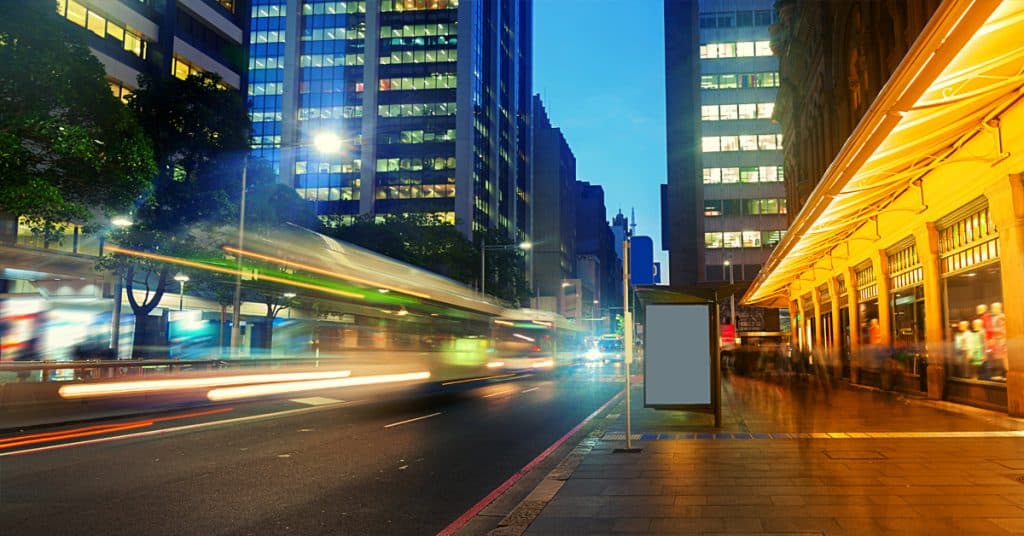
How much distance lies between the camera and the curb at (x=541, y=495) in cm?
654

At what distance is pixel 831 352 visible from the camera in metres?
34.6

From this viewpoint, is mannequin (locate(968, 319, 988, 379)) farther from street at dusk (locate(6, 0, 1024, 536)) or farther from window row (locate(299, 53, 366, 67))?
window row (locate(299, 53, 366, 67))

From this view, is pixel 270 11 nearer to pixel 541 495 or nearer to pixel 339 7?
pixel 339 7

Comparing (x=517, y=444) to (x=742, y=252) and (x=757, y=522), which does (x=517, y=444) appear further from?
(x=742, y=252)

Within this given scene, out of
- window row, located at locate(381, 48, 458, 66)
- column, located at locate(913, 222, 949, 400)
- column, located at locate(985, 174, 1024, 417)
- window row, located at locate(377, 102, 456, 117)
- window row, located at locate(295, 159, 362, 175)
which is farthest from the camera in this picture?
window row, located at locate(381, 48, 458, 66)

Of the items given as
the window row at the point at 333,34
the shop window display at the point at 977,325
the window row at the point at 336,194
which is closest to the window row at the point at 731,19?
the window row at the point at 333,34

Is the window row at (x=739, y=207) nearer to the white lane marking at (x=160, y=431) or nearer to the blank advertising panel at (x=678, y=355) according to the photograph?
the white lane marking at (x=160, y=431)

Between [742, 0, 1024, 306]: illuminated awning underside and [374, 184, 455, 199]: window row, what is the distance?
260 ft

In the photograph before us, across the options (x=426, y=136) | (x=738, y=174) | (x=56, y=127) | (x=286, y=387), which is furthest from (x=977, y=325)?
(x=426, y=136)

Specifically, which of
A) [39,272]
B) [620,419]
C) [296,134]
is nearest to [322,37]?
[296,134]

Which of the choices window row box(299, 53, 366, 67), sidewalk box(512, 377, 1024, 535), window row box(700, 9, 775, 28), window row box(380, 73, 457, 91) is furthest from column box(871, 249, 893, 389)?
window row box(299, 53, 366, 67)

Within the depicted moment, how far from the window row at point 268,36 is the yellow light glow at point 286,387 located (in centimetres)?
9360

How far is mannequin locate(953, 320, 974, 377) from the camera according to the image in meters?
18.0

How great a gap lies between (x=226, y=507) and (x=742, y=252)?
275 feet
